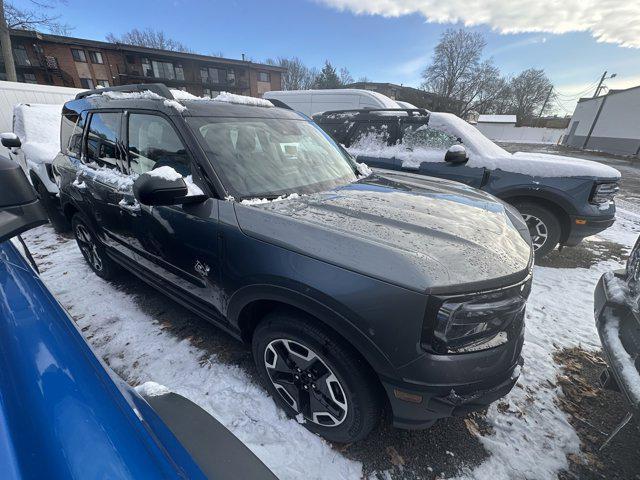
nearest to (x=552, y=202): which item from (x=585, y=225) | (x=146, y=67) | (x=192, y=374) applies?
(x=585, y=225)

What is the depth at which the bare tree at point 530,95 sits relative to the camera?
186ft

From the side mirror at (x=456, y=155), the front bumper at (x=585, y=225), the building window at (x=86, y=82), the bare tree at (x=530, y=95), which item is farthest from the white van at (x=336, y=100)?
the bare tree at (x=530, y=95)

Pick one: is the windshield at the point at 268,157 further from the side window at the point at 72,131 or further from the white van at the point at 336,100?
the white van at the point at 336,100

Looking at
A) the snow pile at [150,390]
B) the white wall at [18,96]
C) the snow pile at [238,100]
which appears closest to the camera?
the snow pile at [150,390]

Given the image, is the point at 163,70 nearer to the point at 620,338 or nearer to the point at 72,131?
the point at 72,131

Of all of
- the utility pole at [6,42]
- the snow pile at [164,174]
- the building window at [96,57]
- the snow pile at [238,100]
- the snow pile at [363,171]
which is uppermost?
the building window at [96,57]

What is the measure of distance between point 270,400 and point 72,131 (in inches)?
138

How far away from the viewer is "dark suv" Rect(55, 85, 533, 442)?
136 cm

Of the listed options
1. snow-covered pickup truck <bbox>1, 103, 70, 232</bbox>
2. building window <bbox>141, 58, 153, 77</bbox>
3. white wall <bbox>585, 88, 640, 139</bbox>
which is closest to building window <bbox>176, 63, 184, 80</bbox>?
building window <bbox>141, 58, 153, 77</bbox>

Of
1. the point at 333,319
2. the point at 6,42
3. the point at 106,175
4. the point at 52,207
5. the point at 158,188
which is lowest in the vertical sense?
the point at 52,207

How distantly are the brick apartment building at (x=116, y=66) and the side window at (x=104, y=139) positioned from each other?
36954 mm

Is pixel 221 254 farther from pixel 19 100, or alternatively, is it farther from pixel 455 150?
pixel 19 100

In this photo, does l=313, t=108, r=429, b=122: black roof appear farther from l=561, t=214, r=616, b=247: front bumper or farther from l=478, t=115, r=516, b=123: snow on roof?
l=478, t=115, r=516, b=123: snow on roof

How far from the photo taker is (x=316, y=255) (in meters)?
1.46
